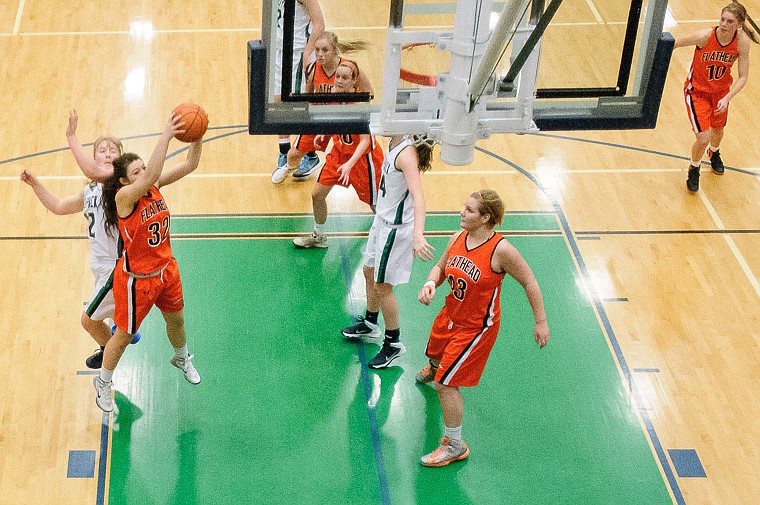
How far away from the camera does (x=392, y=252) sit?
657cm

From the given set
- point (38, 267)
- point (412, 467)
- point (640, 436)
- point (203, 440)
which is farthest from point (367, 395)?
point (38, 267)

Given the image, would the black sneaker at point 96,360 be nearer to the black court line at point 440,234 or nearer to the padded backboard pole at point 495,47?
the black court line at point 440,234

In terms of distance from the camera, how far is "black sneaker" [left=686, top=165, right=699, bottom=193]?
8914 millimetres

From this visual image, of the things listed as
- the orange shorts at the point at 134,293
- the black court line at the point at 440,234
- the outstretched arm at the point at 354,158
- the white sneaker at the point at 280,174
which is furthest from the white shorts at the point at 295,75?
the white sneaker at the point at 280,174

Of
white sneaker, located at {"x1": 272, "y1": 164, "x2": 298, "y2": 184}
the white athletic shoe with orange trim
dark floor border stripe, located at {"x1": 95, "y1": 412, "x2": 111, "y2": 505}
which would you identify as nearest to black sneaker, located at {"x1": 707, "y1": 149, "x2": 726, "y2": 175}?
white sneaker, located at {"x1": 272, "y1": 164, "x2": 298, "y2": 184}

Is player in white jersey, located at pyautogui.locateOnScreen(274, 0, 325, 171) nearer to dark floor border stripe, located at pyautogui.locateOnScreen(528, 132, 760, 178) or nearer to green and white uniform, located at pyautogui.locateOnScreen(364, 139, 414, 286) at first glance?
green and white uniform, located at pyautogui.locateOnScreen(364, 139, 414, 286)

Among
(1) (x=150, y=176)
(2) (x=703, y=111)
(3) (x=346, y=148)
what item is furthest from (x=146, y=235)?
(2) (x=703, y=111)

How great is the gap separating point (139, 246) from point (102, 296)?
561mm

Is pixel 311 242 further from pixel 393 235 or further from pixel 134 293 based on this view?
pixel 134 293

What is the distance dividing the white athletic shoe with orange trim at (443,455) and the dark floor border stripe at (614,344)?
1275 mm

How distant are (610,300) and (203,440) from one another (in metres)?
3.27

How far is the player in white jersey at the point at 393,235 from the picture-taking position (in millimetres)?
6116

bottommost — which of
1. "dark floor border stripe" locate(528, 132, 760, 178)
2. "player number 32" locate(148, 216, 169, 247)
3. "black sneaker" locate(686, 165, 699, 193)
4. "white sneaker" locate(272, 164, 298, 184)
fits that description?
"white sneaker" locate(272, 164, 298, 184)

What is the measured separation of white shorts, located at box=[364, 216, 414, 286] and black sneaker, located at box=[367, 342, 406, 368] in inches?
20.4
